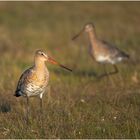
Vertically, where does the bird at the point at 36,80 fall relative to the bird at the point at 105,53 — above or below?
below

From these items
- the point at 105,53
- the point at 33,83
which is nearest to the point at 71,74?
the point at 105,53

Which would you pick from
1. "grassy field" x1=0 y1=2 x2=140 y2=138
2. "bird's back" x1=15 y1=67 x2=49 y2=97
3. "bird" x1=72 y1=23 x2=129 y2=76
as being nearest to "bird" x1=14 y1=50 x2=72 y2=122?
"bird's back" x1=15 y1=67 x2=49 y2=97

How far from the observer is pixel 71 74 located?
502 inches

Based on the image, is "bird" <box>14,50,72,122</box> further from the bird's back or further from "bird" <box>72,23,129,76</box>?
"bird" <box>72,23,129,76</box>

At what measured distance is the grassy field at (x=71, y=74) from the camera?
325 inches

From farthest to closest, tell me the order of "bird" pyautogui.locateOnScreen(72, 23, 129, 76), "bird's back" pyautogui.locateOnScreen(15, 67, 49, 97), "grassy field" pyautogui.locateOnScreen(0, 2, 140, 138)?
1. "bird" pyautogui.locateOnScreen(72, 23, 129, 76)
2. "bird's back" pyautogui.locateOnScreen(15, 67, 49, 97)
3. "grassy field" pyautogui.locateOnScreen(0, 2, 140, 138)

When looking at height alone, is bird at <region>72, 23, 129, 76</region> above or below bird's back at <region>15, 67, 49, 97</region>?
above

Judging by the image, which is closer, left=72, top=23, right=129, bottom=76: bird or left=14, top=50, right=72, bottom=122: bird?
left=14, top=50, right=72, bottom=122: bird

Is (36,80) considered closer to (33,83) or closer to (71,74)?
(33,83)

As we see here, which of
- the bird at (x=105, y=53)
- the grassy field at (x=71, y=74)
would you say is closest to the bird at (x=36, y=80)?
the grassy field at (x=71, y=74)

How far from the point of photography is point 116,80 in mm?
11844

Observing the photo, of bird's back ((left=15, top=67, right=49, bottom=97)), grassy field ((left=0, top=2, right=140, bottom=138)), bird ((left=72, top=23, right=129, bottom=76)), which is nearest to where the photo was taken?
grassy field ((left=0, top=2, right=140, bottom=138))

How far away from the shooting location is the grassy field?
8.27m

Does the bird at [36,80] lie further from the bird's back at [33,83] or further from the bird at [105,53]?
the bird at [105,53]
